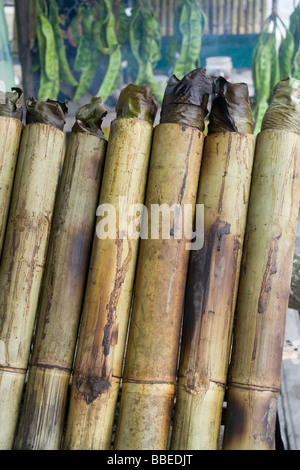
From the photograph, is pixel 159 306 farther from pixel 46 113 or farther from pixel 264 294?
pixel 46 113

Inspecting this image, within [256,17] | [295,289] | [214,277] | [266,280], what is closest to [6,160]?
[214,277]

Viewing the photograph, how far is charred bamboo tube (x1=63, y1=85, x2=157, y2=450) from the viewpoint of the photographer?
5.38ft

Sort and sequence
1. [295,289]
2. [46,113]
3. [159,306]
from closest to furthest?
[159,306] → [46,113] → [295,289]

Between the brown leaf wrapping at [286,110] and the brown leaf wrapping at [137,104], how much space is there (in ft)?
1.46

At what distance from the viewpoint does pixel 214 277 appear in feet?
5.60

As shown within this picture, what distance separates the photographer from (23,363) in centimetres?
175

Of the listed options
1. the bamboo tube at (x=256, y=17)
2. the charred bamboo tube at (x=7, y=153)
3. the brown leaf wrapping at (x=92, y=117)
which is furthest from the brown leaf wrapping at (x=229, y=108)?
A: the bamboo tube at (x=256, y=17)

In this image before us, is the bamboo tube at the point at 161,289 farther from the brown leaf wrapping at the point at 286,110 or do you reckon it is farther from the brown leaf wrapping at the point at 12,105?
the brown leaf wrapping at the point at 12,105

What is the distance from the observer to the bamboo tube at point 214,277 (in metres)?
1.63

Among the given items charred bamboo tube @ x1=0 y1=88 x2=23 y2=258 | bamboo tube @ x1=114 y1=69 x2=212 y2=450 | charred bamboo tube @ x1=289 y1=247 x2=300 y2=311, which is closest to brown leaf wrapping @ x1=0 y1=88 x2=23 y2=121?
charred bamboo tube @ x1=0 y1=88 x2=23 y2=258

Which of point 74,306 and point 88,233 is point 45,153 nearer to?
point 88,233

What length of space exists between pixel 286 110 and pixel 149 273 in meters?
0.79

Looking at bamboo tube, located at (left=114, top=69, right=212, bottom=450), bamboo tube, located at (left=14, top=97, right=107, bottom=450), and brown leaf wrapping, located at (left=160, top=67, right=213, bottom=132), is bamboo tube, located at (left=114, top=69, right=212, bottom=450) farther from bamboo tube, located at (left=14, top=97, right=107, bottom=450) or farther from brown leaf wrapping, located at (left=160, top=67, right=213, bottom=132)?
bamboo tube, located at (left=14, top=97, right=107, bottom=450)
